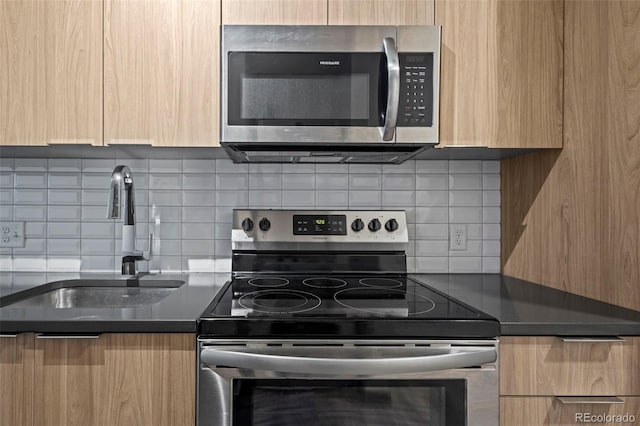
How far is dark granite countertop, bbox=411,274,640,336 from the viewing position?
1.20 metres

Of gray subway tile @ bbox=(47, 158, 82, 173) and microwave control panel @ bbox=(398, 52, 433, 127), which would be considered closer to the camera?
microwave control panel @ bbox=(398, 52, 433, 127)

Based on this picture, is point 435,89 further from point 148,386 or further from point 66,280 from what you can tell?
point 66,280

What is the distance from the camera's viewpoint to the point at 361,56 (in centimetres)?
153

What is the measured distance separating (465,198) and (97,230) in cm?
144

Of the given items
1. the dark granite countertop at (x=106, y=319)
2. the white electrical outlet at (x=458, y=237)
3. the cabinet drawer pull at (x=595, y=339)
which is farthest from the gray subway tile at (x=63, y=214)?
the cabinet drawer pull at (x=595, y=339)

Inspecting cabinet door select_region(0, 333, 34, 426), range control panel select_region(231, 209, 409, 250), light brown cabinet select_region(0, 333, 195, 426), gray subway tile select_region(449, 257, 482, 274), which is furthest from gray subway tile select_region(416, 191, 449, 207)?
cabinet door select_region(0, 333, 34, 426)

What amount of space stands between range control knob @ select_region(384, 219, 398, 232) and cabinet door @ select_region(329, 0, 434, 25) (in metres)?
0.71

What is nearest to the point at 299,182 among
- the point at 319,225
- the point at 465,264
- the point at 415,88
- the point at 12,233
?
the point at 319,225

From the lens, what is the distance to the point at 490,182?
1.98m

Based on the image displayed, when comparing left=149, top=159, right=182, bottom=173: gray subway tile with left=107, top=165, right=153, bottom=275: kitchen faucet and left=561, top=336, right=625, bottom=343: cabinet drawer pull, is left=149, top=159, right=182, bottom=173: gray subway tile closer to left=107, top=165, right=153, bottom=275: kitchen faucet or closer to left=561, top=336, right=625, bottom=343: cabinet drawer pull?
left=107, top=165, right=153, bottom=275: kitchen faucet

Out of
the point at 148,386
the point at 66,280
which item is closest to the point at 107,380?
the point at 148,386

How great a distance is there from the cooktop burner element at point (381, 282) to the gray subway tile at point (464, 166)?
519 mm

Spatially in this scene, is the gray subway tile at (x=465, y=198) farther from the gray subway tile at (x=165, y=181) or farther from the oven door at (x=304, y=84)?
the gray subway tile at (x=165, y=181)

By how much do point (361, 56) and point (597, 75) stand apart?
2.28 feet
